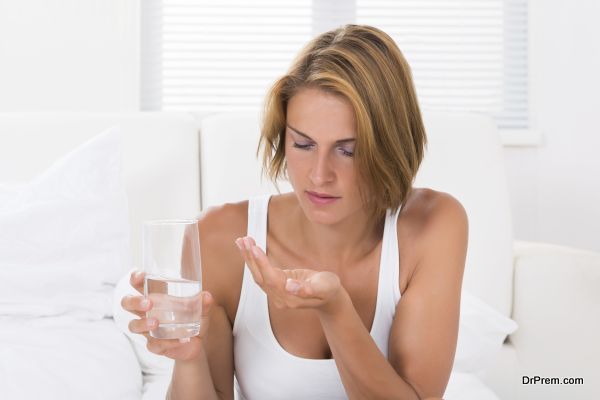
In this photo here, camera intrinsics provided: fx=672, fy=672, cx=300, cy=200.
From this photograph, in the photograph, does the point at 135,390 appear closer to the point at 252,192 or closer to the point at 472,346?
the point at 252,192

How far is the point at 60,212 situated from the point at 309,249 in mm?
692

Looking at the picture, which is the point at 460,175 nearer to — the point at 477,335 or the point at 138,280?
the point at 477,335

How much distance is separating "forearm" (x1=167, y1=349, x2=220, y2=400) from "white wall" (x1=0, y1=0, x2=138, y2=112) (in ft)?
5.69

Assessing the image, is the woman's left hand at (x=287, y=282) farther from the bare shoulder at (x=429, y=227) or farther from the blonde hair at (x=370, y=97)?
the bare shoulder at (x=429, y=227)

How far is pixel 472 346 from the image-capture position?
5.20 feet

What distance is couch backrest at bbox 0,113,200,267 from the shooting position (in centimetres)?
185

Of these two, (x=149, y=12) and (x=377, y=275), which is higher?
(x=149, y=12)

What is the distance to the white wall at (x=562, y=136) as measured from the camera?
255 centimetres

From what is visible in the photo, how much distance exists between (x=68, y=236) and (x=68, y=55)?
1.23m

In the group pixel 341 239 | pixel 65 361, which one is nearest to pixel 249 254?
pixel 341 239

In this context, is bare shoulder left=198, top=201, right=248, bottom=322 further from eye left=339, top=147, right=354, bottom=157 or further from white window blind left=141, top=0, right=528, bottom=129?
white window blind left=141, top=0, right=528, bottom=129

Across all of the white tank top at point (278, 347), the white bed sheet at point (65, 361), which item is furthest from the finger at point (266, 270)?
the white bed sheet at point (65, 361)

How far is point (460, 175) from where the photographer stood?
1957mm

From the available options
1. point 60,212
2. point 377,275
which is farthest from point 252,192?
point 377,275
